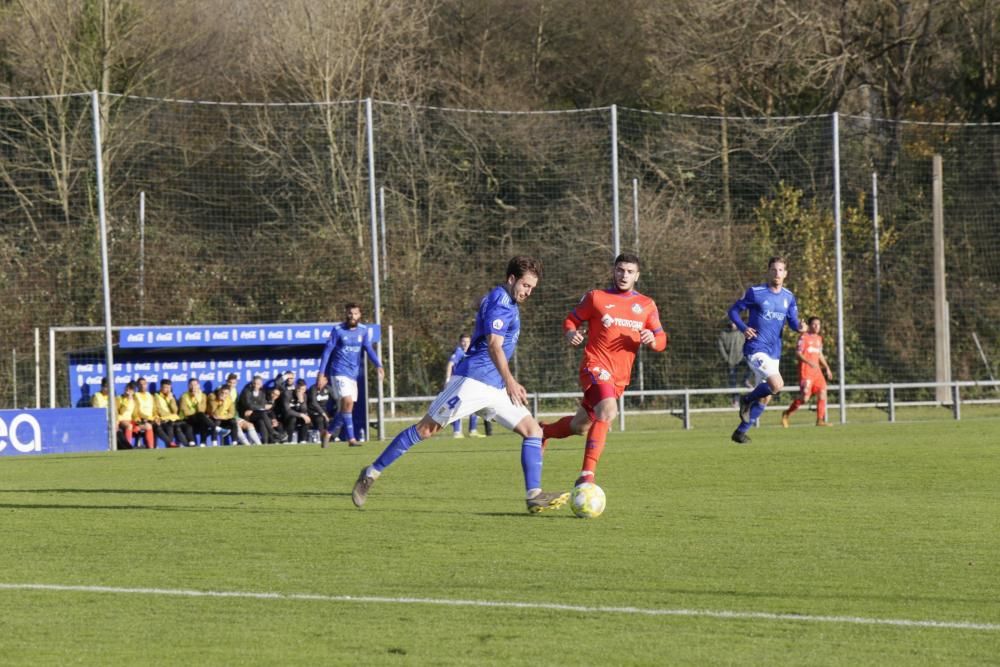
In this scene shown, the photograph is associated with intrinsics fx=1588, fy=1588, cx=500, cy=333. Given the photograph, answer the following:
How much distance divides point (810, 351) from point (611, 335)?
14655 millimetres

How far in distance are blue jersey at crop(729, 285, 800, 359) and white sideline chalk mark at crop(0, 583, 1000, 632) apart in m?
12.8

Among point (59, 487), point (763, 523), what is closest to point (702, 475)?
point (763, 523)

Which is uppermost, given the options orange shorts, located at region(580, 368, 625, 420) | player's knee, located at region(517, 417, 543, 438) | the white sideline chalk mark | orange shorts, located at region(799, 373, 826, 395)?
orange shorts, located at region(580, 368, 625, 420)

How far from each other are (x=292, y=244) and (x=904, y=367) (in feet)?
39.2

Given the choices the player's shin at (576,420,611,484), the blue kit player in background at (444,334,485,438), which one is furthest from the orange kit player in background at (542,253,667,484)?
the blue kit player in background at (444,334,485,438)

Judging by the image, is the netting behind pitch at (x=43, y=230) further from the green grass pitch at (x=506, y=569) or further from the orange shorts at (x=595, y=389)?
the orange shorts at (x=595, y=389)

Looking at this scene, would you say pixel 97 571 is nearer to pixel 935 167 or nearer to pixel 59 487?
pixel 59 487

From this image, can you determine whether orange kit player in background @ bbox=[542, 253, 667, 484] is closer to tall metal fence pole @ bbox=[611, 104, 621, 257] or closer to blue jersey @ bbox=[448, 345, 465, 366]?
blue jersey @ bbox=[448, 345, 465, 366]

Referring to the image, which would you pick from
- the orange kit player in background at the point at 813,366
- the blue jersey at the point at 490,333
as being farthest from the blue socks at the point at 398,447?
the orange kit player in background at the point at 813,366

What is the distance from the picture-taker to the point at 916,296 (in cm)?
3206

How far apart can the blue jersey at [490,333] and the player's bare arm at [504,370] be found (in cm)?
8

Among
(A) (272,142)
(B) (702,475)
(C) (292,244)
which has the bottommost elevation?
(B) (702,475)

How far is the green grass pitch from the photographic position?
6.32 metres

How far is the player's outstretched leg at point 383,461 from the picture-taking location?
1180 centimetres
